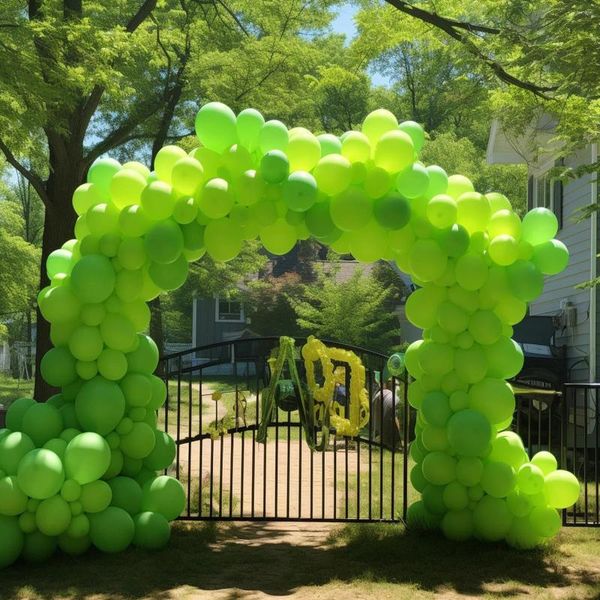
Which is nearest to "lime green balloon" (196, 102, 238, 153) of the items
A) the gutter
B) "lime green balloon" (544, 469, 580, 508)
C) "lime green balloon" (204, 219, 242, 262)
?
"lime green balloon" (204, 219, 242, 262)

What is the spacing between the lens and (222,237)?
675 centimetres

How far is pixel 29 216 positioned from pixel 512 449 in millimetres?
34190

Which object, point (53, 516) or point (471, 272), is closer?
point (53, 516)

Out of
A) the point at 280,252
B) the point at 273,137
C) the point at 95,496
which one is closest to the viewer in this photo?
the point at 95,496

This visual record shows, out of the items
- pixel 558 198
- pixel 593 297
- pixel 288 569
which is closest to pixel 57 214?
pixel 288 569

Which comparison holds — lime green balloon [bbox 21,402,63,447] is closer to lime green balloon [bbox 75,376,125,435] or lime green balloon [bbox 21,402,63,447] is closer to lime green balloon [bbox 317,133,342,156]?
lime green balloon [bbox 75,376,125,435]

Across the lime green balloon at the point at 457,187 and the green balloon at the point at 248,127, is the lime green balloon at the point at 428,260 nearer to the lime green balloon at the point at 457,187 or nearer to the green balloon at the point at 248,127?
the lime green balloon at the point at 457,187

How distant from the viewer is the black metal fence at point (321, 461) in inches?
323

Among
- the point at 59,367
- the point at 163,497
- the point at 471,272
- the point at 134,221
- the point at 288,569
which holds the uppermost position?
the point at 134,221

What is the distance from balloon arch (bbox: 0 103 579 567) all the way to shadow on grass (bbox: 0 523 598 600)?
23 centimetres

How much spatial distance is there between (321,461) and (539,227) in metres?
7.45

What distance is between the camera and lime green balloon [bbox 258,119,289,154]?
6766 millimetres

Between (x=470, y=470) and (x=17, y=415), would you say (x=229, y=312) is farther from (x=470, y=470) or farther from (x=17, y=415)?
(x=470, y=470)

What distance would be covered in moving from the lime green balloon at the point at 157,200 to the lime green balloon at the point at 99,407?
1.50 m
